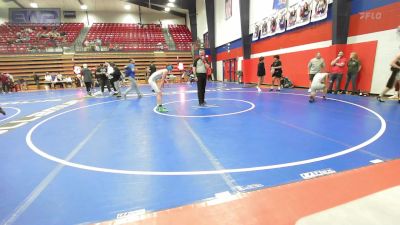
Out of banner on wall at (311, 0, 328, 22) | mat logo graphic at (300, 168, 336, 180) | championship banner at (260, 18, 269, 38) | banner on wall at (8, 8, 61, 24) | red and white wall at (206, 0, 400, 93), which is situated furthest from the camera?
banner on wall at (8, 8, 61, 24)

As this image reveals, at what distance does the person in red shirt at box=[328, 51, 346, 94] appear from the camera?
9.23m

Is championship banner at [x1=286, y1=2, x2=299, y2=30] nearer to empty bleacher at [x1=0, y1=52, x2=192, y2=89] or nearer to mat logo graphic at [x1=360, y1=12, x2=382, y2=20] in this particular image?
mat logo graphic at [x1=360, y1=12, x2=382, y2=20]

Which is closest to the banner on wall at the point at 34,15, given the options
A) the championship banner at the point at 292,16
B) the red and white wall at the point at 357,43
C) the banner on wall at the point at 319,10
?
the red and white wall at the point at 357,43

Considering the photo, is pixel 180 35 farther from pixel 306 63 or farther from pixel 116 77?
pixel 306 63

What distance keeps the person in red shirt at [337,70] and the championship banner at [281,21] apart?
4.57 meters

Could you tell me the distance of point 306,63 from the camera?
11.8 metres

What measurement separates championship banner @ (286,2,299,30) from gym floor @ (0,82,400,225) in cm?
Answer: 779

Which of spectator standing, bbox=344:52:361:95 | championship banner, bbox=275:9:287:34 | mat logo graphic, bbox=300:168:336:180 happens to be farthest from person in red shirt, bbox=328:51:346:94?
mat logo graphic, bbox=300:168:336:180

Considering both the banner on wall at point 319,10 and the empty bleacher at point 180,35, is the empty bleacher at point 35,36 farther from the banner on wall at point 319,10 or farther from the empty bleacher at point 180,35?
the banner on wall at point 319,10

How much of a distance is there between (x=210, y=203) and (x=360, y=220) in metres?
1.24

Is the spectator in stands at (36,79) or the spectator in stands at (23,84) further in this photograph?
the spectator in stands at (36,79)

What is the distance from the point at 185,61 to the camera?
26.4 meters

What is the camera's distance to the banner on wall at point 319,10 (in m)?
10.3

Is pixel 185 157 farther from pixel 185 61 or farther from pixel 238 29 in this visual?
pixel 185 61
